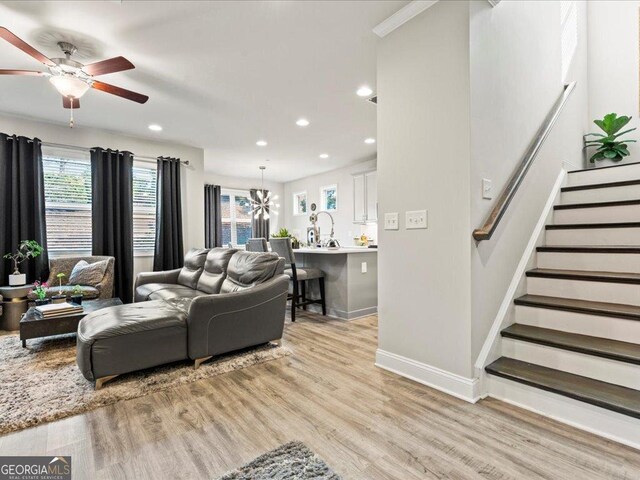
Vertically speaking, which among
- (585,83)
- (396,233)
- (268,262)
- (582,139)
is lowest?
(268,262)

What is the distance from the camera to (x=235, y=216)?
28.2 feet

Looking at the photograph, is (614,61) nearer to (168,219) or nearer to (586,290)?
(586,290)

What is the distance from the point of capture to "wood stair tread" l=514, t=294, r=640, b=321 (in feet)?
6.65

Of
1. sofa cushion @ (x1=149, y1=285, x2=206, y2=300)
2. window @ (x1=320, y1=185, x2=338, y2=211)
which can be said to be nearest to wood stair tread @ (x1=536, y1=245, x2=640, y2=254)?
sofa cushion @ (x1=149, y1=285, x2=206, y2=300)

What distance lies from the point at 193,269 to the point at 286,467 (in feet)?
11.4

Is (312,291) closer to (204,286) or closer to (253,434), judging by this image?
(204,286)

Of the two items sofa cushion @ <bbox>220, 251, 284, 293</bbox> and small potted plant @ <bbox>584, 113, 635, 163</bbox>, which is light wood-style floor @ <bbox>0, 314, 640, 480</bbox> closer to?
sofa cushion @ <bbox>220, 251, 284, 293</bbox>

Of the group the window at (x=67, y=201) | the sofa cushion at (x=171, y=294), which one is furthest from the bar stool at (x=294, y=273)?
the window at (x=67, y=201)

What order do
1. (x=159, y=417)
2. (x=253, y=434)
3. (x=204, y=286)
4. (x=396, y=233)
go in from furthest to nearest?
(x=204, y=286)
(x=396, y=233)
(x=159, y=417)
(x=253, y=434)

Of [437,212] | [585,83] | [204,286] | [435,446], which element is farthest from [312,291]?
[585,83]

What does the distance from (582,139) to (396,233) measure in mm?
3274

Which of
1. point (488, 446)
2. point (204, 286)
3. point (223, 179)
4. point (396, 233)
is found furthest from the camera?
point (223, 179)

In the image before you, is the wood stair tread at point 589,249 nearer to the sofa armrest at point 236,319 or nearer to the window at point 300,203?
the sofa armrest at point 236,319

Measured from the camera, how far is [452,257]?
218 cm
